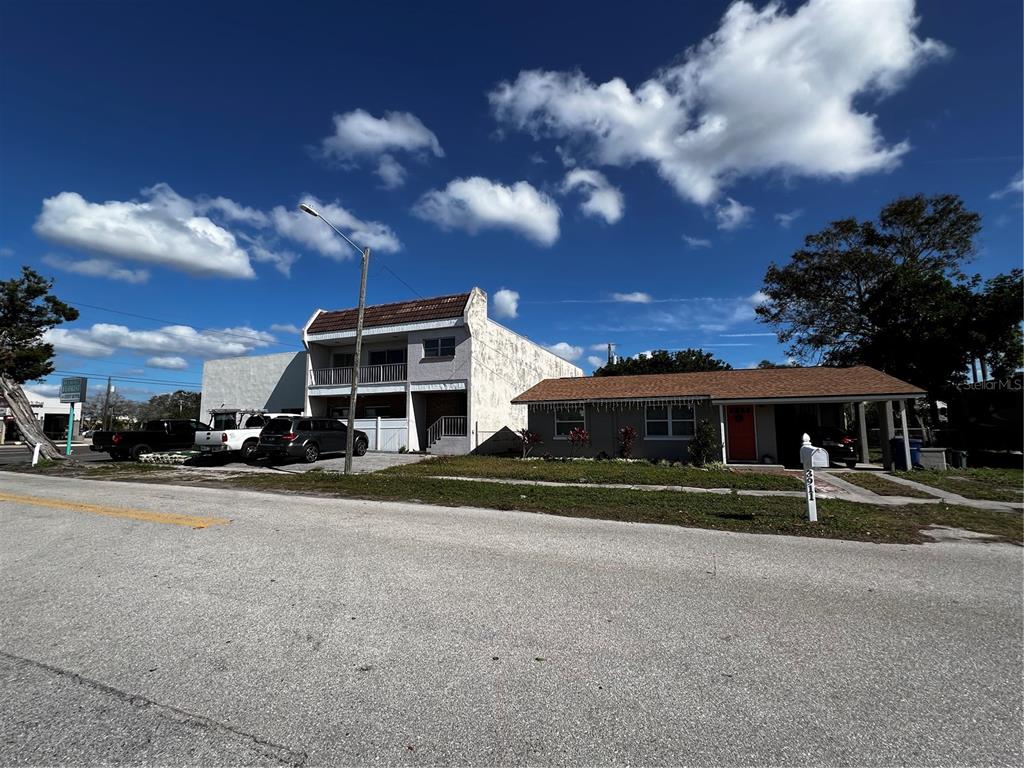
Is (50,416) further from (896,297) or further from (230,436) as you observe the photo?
(896,297)

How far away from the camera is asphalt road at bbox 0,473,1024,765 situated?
2.57 metres

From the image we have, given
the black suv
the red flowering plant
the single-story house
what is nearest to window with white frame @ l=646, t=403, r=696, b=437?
the single-story house

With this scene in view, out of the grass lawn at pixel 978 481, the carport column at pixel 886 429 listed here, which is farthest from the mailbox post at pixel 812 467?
the carport column at pixel 886 429

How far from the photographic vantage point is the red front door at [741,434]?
20.6 m

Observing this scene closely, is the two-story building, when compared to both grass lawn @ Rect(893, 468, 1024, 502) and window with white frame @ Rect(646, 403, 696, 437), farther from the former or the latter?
grass lawn @ Rect(893, 468, 1024, 502)

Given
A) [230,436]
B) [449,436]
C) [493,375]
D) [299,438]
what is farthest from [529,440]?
[230,436]

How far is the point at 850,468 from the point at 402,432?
1887cm

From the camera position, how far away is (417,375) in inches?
1037

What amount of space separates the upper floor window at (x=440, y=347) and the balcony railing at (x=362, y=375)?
4.66ft

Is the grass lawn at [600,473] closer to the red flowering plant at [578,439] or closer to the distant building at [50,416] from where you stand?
the red flowering plant at [578,439]

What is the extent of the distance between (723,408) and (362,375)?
1816cm

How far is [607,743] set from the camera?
255 centimetres

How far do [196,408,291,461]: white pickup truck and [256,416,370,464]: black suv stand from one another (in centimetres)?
61

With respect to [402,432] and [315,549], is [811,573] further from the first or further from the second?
[402,432]
